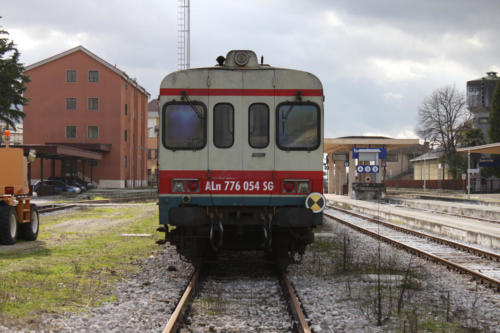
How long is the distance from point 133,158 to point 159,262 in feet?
184

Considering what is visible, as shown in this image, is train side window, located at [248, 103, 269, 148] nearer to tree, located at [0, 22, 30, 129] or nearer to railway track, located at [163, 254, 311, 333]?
railway track, located at [163, 254, 311, 333]

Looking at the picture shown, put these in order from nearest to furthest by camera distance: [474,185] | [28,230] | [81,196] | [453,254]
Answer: [453,254]
[28,230]
[81,196]
[474,185]

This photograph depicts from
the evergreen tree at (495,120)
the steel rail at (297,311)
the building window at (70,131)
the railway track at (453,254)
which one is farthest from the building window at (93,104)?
the steel rail at (297,311)

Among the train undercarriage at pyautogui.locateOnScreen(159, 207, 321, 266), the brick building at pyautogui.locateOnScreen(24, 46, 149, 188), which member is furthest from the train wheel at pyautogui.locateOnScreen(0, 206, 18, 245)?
the brick building at pyautogui.locateOnScreen(24, 46, 149, 188)

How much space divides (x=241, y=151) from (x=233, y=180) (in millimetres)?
491

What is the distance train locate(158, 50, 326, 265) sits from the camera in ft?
28.6

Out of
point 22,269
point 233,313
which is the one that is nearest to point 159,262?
point 22,269

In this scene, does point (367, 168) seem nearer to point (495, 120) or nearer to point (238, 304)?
point (495, 120)

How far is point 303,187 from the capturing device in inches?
349

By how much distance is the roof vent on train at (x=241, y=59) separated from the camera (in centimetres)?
905

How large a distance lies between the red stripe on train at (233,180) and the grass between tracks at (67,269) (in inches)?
77.1

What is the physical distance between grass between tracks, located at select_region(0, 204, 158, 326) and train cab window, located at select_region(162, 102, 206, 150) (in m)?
2.56

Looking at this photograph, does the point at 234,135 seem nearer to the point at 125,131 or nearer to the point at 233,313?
the point at 233,313

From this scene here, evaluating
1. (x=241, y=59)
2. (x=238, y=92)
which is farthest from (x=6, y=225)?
(x=241, y=59)
